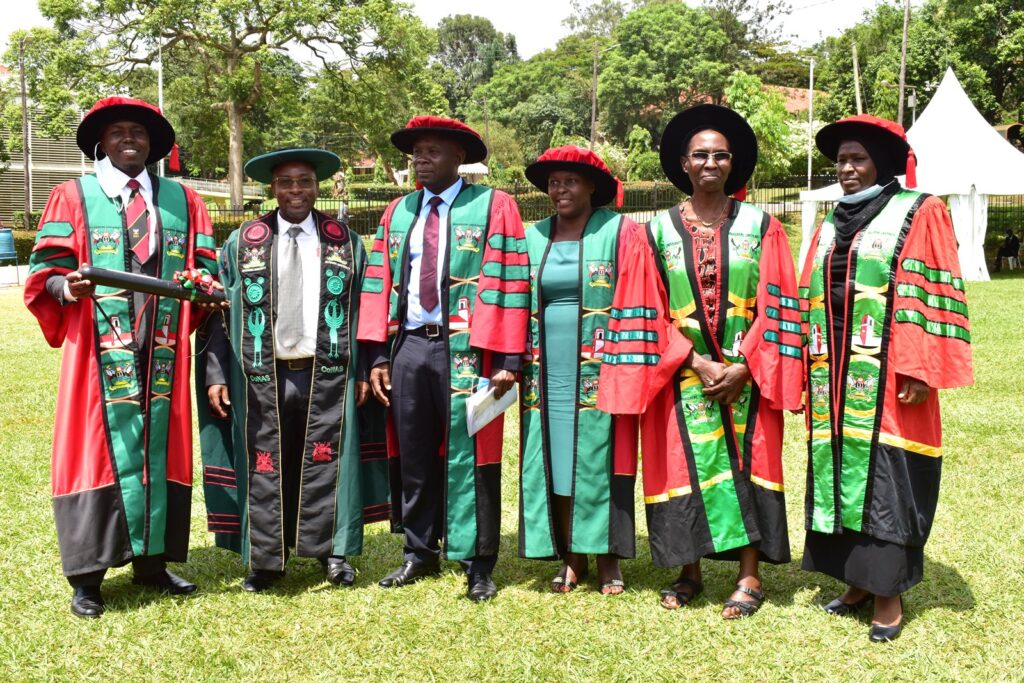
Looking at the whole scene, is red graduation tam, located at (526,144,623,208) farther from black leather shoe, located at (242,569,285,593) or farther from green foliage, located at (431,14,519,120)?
green foliage, located at (431,14,519,120)

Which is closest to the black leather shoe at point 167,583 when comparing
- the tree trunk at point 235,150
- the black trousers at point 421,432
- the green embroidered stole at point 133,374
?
the green embroidered stole at point 133,374

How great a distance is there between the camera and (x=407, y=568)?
5039mm

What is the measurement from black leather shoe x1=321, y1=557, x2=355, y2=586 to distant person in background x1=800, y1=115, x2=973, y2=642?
2.29 metres

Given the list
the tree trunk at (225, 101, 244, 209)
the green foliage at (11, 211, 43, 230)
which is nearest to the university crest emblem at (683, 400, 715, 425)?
the green foliage at (11, 211, 43, 230)

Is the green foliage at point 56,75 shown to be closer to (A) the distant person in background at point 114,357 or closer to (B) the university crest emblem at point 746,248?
(A) the distant person in background at point 114,357

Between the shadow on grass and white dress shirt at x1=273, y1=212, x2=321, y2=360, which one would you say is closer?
the shadow on grass

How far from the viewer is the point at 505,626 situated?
175 inches

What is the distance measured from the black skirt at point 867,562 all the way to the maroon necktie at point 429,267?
209cm

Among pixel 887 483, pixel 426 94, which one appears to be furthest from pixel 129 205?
pixel 426 94

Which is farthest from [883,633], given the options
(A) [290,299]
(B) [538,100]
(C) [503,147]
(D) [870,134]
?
(B) [538,100]

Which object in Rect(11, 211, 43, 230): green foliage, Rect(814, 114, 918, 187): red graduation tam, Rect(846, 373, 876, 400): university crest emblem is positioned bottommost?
Rect(846, 373, 876, 400): university crest emblem

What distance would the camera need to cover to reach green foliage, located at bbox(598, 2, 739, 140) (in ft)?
187

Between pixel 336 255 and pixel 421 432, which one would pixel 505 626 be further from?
pixel 336 255

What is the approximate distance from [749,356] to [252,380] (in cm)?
237
